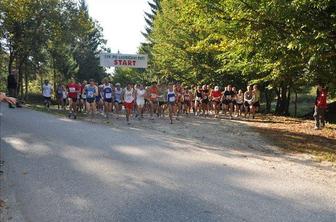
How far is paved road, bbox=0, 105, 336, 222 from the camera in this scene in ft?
22.1

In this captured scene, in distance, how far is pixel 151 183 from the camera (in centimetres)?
836

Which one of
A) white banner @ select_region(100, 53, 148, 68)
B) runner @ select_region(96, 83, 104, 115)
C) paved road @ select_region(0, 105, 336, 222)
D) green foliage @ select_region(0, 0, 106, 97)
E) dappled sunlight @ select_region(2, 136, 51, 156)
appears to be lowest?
paved road @ select_region(0, 105, 336, 222)

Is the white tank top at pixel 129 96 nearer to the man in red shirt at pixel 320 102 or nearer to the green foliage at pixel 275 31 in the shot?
the green foliage at pixel 275 31

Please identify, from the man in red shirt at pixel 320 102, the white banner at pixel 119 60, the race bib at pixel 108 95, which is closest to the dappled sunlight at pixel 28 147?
the race bib at pixel 108 95

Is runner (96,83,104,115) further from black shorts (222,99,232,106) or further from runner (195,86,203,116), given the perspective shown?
black shorts (222,99,232,106)

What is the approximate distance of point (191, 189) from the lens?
26.1 feet

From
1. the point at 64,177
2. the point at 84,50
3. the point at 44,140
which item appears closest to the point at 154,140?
the point at 44,140

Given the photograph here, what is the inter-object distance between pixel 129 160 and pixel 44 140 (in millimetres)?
3608

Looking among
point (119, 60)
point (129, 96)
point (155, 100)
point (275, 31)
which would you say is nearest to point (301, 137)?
point (275, 31)

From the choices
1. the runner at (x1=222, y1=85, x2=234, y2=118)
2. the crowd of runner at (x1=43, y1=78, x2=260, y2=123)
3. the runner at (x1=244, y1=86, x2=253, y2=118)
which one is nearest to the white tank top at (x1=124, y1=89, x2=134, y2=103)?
the crowd of runner at (x1=43, y1=78, x2=260, y2=123)

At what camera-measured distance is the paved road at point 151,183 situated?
6742 millimetres

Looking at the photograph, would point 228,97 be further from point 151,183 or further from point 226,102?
point 151,183

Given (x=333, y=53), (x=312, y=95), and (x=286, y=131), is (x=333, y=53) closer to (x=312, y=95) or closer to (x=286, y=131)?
(x=286, y=131)

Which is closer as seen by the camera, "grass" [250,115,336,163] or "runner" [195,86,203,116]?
"grass" [250,115,336,163]
